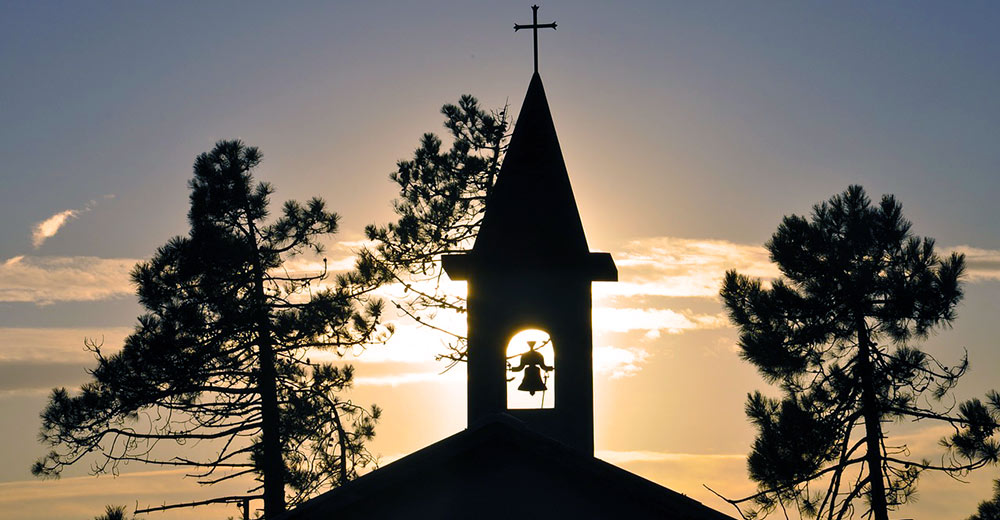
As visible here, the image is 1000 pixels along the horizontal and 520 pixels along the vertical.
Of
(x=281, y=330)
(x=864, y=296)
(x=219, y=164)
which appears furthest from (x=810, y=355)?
(x=219, y=164)

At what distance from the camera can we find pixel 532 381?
11.9 metres

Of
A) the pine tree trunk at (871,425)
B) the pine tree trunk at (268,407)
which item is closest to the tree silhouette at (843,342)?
the pine tree trunk at (871,425)

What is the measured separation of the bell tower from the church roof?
6.62ft

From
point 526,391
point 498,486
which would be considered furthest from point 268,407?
point 498,486

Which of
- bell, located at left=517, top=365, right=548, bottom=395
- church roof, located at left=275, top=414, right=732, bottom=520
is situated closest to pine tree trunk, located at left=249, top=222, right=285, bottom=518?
bell, located at left=517, top=365, right=548, bottom=395

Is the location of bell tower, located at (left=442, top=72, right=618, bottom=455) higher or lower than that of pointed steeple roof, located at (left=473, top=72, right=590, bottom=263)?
lower

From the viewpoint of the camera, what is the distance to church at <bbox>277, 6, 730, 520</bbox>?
30.2 ft

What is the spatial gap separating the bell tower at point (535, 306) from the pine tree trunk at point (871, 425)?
7390 mm

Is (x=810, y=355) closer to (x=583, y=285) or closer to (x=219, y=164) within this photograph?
(x=583, y=285)

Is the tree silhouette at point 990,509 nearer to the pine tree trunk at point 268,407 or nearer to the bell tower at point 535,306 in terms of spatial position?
the bell tower at point 535,306

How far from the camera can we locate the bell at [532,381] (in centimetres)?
1195

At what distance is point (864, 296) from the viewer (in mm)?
17562

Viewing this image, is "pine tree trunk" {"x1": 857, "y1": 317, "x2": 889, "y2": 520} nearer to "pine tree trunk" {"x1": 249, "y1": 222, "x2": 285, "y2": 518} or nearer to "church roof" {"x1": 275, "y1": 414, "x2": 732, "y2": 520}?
"church roof" {"x1": 275, "y1": 414, "x2": 732, "y2": 520}

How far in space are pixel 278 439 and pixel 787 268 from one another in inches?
396
